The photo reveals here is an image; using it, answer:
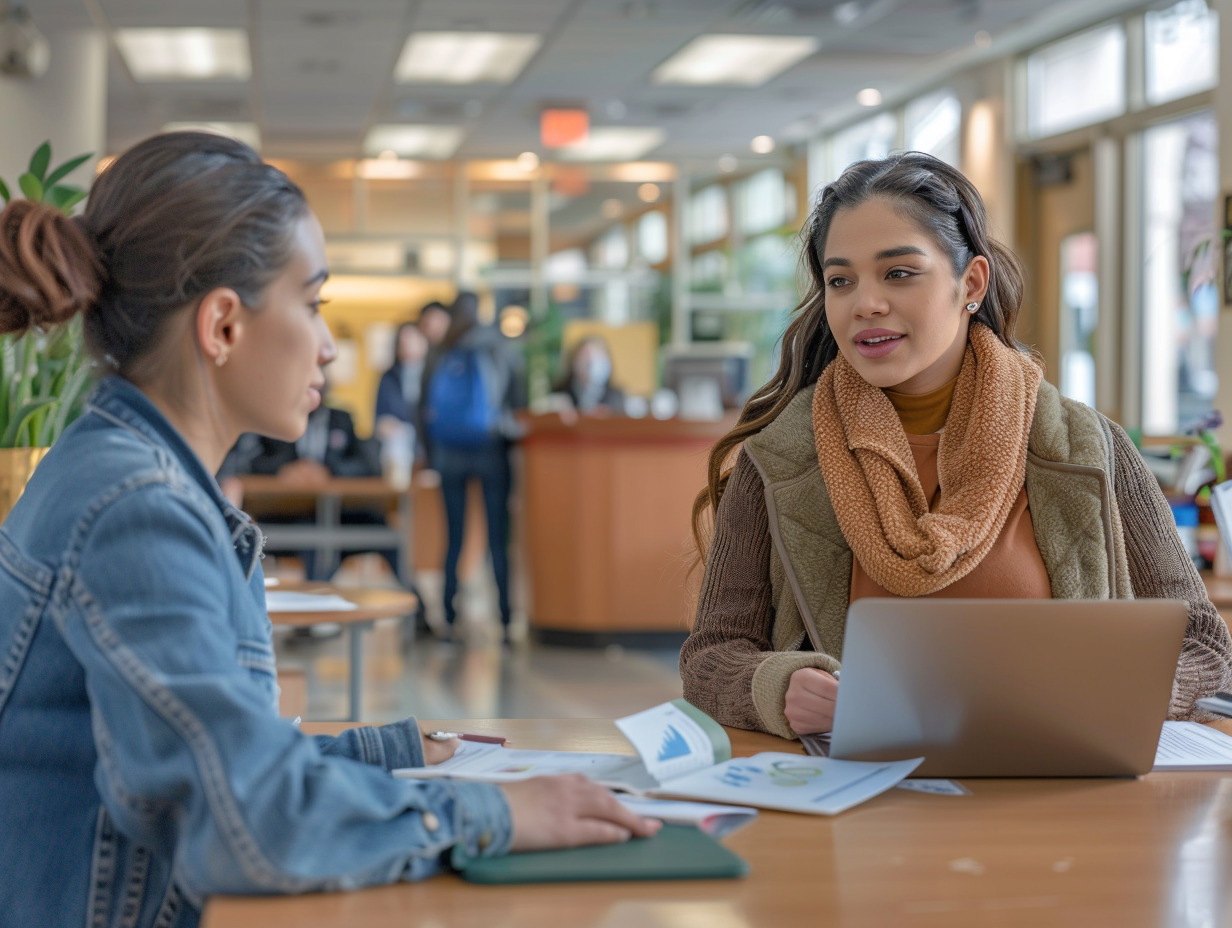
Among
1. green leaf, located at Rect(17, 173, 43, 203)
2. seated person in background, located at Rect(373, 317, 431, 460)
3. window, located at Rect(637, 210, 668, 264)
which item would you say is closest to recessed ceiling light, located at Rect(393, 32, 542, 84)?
seated person in background, located at Rect(373, 317, 431, 460)

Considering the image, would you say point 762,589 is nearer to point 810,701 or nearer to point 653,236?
point 810,701

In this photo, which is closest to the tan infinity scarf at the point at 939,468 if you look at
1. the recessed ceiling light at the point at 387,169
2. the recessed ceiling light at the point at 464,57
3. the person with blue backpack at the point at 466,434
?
the person with blue backpack at the point at 466,434

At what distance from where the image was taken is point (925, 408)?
182 cm

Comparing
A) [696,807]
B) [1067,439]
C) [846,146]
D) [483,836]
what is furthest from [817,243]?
[846,146]

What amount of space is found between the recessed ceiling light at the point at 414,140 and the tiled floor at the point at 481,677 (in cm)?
512

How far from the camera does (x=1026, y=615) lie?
1.13 metres

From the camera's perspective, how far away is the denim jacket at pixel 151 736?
0.87 m

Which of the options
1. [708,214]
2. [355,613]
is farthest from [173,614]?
[708,214]

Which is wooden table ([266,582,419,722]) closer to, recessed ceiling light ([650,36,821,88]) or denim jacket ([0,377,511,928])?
denim jacket ([0,377,511,928])

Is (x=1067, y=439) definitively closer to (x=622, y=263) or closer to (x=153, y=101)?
(x=153, y=101)

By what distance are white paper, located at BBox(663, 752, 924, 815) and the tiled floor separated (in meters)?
3.42

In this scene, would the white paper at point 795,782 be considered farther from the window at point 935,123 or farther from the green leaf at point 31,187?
the window at point 935,123

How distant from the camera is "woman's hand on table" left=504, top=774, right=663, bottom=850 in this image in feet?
3.14

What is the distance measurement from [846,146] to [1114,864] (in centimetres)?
1086
